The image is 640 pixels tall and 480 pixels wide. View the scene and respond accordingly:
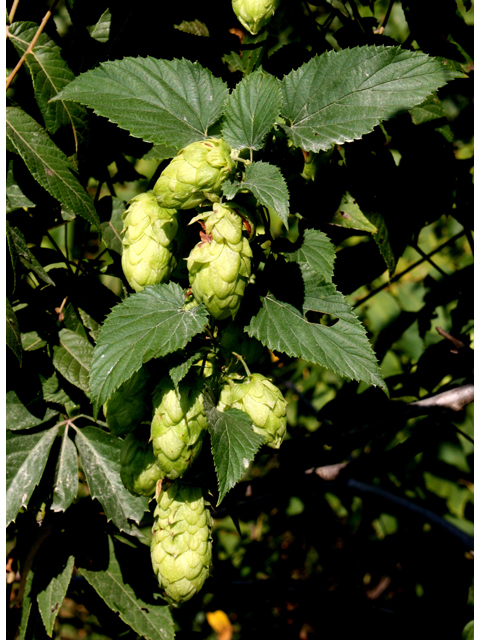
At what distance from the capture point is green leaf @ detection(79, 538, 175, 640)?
117 cm

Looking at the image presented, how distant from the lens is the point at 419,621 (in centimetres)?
174

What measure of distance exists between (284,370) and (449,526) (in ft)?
3.20

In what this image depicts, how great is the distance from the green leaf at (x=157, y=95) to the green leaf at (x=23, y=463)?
2.21ft

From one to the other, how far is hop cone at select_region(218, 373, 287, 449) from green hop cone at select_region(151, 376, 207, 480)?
0.22ft

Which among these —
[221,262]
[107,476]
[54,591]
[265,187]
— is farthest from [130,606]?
[265,187]

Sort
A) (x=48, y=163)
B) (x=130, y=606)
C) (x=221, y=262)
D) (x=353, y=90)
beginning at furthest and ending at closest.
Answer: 1. (x=130, y=606)
2. (x=48, y=163)
3. (x=353, y=90)
4. (x=221, y=262)

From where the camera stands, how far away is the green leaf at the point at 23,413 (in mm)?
1105

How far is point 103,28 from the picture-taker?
108 centimetres

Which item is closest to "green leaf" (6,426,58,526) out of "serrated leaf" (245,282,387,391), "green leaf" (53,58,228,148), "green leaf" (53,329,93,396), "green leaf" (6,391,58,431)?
"green leaf" (6,391,58,431)

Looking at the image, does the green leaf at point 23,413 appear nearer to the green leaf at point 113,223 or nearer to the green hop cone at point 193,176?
the green leaf at point 113,223

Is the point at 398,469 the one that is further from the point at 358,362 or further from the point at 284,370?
the point at 358,362

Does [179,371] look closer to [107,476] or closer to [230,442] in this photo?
[230,442]

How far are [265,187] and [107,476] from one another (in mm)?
701

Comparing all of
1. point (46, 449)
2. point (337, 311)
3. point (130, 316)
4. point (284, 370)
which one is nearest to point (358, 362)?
point (337, 311)
